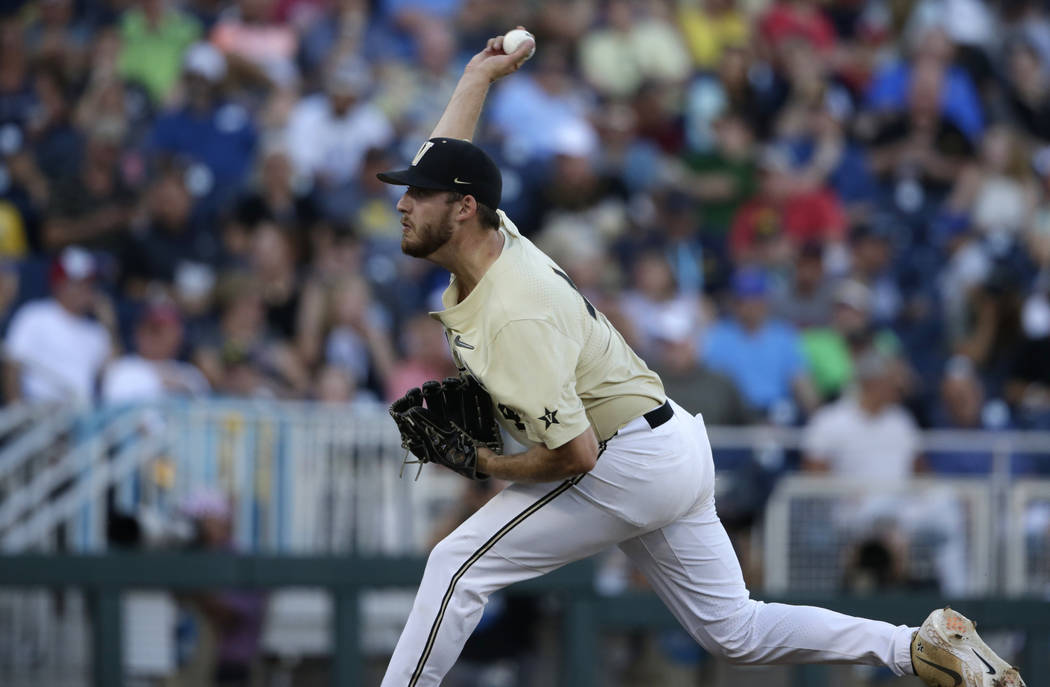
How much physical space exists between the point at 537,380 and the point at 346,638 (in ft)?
11.8

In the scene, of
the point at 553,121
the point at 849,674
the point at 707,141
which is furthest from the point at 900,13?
the point at 849,674

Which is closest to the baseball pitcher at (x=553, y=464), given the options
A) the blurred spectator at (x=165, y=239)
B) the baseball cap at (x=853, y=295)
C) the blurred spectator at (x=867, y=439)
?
the blurred spectator at (x=867, y=439)

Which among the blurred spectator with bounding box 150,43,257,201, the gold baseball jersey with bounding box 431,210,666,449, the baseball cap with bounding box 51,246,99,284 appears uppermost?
the blurred spectator with bounding box 150,43,257,201

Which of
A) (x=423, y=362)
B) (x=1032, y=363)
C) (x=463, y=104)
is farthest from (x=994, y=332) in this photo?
(x=463, y=104)

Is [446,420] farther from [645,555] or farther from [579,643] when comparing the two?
[579,643]

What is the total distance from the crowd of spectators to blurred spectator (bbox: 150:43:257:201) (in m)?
0.02

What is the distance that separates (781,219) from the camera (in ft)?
43.0

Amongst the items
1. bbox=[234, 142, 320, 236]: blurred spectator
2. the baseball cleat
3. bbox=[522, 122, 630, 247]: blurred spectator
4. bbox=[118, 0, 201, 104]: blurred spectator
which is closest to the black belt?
the baseball cleat

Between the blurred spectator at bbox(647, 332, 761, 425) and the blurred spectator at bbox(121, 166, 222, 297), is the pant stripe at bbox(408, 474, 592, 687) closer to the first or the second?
the blurred spectator at bbox(647, 332, 761, 425)

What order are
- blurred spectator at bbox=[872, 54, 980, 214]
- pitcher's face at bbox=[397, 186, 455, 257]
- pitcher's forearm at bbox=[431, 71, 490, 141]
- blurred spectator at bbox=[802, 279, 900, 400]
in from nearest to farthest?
1. pitcher's face at bbox=[397, 186, 455, 257]
2. pitcher's forearm at bbox=[431, 71, 490, 141]
3. blurred spectator at bbox=[802, 279, 900, 400]
4. blurred spectator at bbox=[872, 54, 980, 214]

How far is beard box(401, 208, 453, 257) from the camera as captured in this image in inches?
218

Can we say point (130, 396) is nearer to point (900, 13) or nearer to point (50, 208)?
point (50, 208)

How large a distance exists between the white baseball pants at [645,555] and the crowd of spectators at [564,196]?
4.76m

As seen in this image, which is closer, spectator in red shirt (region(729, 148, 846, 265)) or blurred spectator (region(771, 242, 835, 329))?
blurred spectator (region(771, 242, 835, 329))
